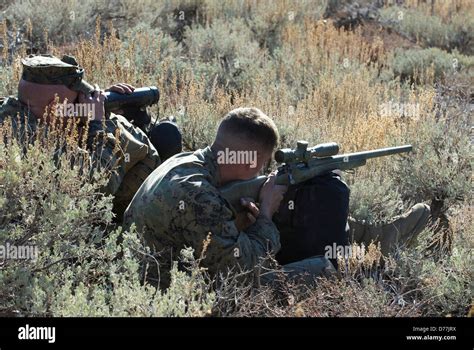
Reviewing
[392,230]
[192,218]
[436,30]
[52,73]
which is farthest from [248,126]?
[436,30]

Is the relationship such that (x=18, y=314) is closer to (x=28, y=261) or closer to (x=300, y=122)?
(x=28, y=261)

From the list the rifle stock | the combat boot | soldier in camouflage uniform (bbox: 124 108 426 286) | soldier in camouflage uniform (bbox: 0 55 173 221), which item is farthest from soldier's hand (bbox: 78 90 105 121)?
the combat boot

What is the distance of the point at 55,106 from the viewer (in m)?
5.32

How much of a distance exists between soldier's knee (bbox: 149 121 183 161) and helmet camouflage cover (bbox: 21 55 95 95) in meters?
0.79

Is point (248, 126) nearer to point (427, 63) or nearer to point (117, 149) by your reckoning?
point (117, 149)

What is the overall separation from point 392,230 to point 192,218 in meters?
2.08

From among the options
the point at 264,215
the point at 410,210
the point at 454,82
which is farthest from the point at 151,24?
the point at 264,215

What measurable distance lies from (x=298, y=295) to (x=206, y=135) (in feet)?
9.43

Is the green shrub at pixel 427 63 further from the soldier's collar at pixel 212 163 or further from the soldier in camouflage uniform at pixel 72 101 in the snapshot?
the soldier's collar at pixel 212 163

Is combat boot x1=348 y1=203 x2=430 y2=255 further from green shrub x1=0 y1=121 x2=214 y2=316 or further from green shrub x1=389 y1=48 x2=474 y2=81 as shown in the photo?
green shrub x1=389 y1=48 x2=474 y2=81

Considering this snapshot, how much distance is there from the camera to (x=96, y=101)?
5949mm

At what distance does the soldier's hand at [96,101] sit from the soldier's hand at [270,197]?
1.34 m

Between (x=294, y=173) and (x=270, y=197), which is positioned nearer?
(x=270, y=197)

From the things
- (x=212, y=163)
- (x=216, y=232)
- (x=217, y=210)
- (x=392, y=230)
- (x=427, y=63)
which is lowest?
(x=427, y=63)
